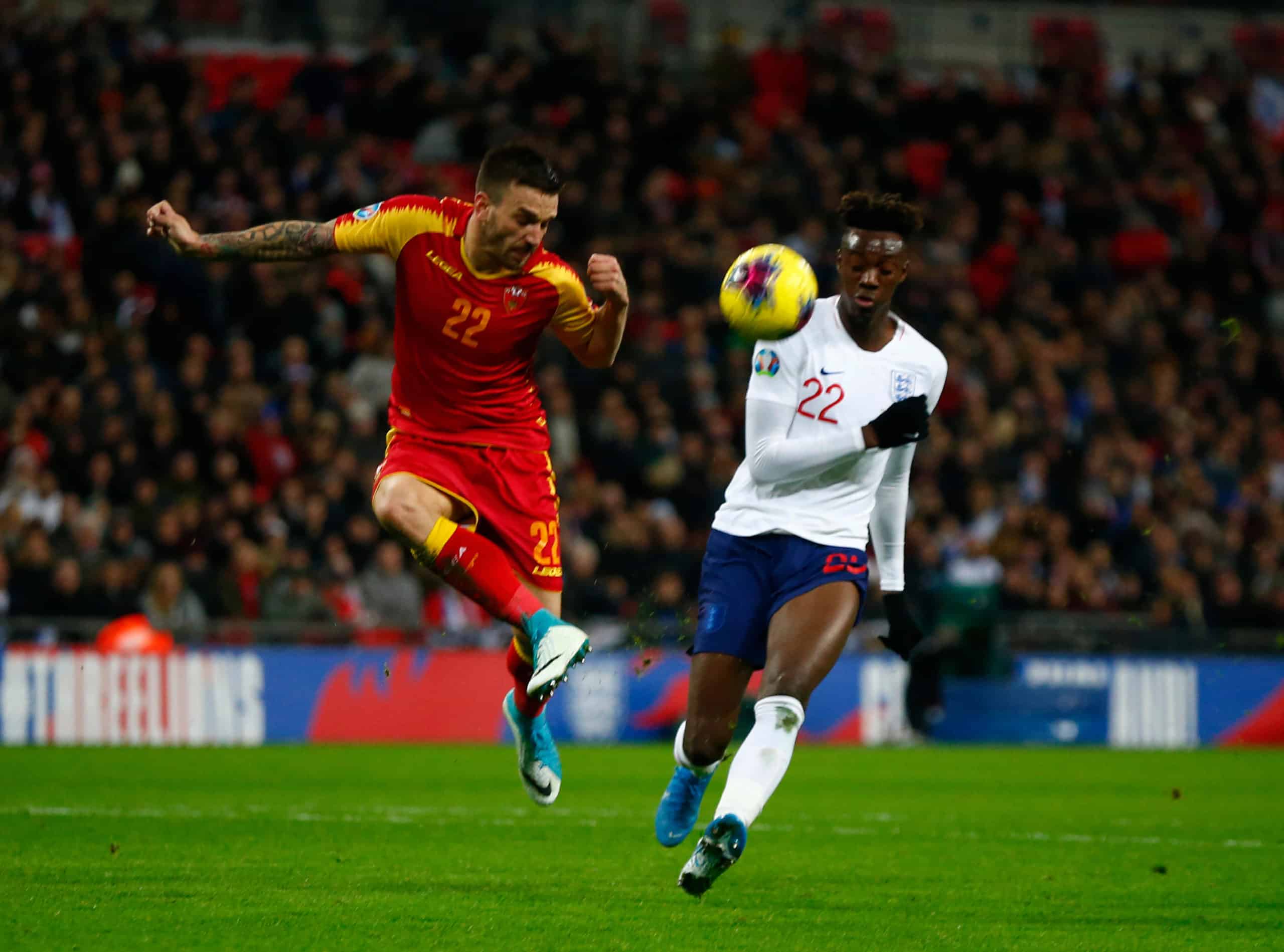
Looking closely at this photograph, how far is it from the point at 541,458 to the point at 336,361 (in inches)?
394

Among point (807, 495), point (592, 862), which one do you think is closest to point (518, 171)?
point (807, 495)

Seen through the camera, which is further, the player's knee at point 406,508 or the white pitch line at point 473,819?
the white pitch line at point 473,819

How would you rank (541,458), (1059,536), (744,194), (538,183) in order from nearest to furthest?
(538,183)
(541,458)
(1059,536)
(744,194)

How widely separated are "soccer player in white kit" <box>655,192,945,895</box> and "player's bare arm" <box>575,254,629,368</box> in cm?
73

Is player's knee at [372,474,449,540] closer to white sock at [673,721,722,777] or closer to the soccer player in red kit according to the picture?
the soccer player in red kit

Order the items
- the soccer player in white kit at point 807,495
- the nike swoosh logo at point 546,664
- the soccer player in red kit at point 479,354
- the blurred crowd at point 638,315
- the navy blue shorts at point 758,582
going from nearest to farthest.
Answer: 1. the soccer player in white kit at point 807,495
2. the navy blue shorts at point 758,582
3. the nike swoosh logo at point 546,664
4. the soccer player in red kit at point 479,354
5. the blurred crowd at point 638,315

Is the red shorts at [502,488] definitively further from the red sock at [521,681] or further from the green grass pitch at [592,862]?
the green grass pitch at [592,862]

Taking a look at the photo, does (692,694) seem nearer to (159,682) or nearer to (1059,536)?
(159,682)

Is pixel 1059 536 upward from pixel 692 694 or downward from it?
downward

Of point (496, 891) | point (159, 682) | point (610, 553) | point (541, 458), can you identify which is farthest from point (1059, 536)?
point (496, 891)

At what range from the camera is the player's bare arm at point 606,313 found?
23.9ft

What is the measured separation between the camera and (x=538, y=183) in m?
7.36

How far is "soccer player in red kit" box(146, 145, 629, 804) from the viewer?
7395mm

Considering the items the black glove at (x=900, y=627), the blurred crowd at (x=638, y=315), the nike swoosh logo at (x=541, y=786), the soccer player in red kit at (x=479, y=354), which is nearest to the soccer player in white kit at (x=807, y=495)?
the black glove at (x=900, y=627)
